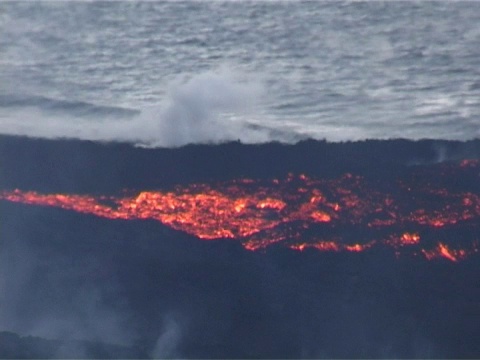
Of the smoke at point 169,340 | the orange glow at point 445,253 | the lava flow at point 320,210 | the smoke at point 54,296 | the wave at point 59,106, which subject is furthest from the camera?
the wave at point 59,106

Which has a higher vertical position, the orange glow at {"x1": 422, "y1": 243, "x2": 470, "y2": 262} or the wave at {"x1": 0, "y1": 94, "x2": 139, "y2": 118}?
the wave at {"x1": 0, "y1": 94, "x2": 139, "y2": 118}

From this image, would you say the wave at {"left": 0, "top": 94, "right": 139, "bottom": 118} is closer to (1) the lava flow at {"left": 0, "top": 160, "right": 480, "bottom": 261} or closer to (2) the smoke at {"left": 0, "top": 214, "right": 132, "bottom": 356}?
(1) the lava flow at {"left": 0, "top": 160, "right": 480, "bottom": 261}

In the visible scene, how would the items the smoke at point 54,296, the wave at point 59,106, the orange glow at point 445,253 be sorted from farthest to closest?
the wave at point 59,106, the orange glow at point 445,253, the smoke at point 54,296

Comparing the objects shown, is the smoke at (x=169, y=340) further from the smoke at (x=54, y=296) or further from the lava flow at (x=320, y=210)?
the lava flow at (x=320, y=210)

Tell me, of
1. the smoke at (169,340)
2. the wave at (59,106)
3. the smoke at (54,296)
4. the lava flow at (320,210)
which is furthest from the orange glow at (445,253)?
the wave at (59,106)

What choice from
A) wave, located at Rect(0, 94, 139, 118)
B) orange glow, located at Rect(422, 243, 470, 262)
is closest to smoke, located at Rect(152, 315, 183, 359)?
orange glow, located at Rect(422, 243, 470, 262)

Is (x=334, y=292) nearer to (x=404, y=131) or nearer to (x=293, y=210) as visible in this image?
(x=293, y=210)

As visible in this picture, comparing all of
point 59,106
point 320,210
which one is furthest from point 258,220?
point 59,106

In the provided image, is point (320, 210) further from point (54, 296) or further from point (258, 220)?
point (54, 296)
